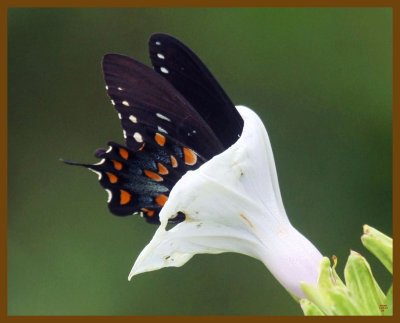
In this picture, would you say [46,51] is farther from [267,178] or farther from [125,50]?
[267,178]

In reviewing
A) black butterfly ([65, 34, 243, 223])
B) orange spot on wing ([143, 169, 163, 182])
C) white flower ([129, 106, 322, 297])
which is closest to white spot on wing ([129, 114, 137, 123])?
black butterfly ([65, 34, 243, 223])

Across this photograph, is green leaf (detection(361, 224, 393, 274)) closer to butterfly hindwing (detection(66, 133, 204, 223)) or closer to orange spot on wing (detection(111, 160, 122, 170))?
butterfly hindwing (detection(66, 133, 204, 223))

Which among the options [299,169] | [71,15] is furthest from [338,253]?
[71,15]

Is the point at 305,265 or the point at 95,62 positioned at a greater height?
the point at 95,62

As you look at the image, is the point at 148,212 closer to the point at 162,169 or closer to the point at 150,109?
the point at 162,169

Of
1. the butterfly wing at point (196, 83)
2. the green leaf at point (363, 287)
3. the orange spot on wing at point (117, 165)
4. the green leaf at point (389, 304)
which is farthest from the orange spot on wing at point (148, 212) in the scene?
the green leaf at point (389, 304)

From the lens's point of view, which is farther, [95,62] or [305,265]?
[95,62]

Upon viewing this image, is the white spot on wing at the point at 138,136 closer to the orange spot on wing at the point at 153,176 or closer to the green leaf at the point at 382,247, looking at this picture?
the orange spot on wing at the point at 153,176
